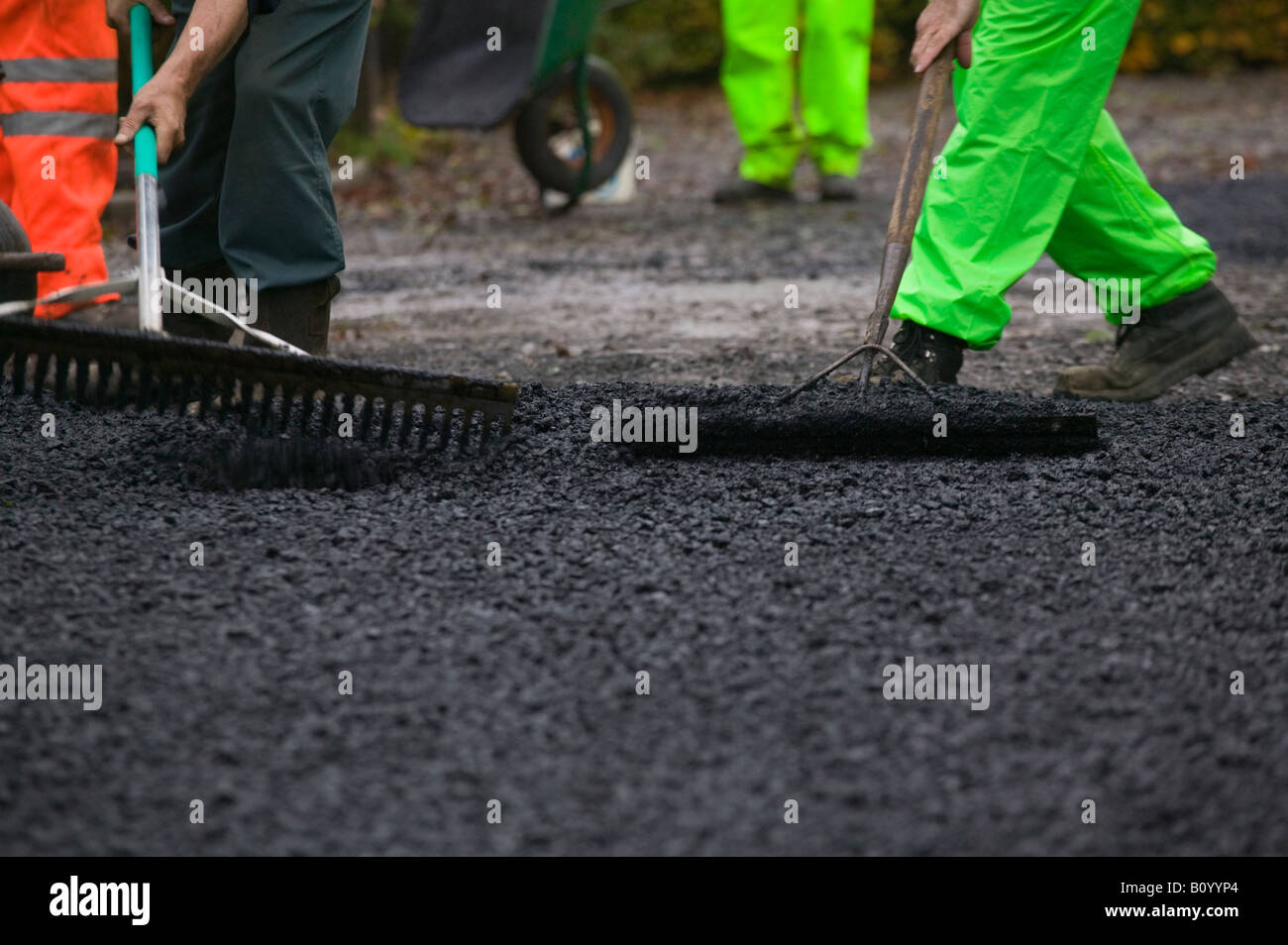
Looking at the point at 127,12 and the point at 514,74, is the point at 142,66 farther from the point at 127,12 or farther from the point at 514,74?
the point at 514,74

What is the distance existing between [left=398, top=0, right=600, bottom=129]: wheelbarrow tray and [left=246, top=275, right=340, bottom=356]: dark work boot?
3.03m

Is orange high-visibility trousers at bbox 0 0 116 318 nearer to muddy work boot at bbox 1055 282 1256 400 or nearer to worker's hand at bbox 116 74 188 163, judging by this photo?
worker's hand at bbox 116 74 188 163

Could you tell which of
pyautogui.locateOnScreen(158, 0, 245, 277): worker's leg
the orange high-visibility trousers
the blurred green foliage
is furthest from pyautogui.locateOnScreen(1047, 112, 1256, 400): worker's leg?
the blurred green foliage

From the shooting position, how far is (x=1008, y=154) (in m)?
2.78

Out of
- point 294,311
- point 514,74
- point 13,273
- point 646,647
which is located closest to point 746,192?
point 514,74

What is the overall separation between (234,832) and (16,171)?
110 inches

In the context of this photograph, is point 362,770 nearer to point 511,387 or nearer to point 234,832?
point 234,832

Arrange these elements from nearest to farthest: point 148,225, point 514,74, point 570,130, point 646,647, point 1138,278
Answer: point 646,647, point 148,225, point 1138,278, point 514,74, point 570,130

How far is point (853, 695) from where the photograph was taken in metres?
1.64

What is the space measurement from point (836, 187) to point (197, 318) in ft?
13.6

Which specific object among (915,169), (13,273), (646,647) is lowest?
(646,647)

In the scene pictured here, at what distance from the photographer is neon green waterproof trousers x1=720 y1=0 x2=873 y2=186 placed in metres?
6.18

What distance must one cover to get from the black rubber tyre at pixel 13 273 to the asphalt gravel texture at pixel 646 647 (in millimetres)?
536
